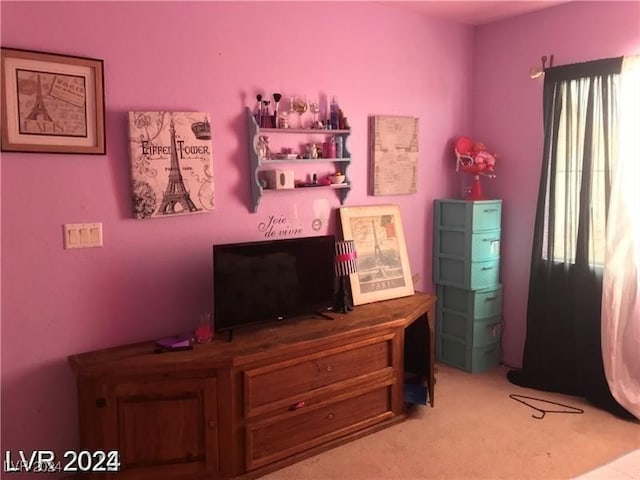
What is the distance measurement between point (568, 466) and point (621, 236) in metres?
1.31

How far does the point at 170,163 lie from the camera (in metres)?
2.67

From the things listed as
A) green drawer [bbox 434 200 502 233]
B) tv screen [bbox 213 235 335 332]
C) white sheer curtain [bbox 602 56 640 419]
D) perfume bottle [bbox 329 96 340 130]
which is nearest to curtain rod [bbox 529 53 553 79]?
white sheer curtain [bbox 602 56 640 419]

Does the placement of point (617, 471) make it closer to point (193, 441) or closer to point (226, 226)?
point (193, 441)

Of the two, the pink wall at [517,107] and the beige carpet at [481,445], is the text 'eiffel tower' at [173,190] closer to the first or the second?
the beige carpet at [481,445]

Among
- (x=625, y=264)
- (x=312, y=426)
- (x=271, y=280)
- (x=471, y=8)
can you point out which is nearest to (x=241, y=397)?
(x=312, y=426)

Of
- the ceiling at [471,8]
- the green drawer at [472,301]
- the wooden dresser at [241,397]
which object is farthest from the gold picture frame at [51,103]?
the green drawer at [472,301]

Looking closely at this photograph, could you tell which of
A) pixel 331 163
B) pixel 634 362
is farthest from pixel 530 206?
pixel 331 163

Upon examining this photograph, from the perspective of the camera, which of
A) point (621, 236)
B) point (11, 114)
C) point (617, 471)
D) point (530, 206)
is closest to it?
point (11, 114)

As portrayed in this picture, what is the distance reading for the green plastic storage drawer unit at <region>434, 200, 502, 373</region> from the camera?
3.73 metres

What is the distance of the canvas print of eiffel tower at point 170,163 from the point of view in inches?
101

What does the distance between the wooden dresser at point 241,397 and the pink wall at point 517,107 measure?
1325 mm

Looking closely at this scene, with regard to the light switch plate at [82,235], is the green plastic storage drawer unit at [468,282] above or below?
below

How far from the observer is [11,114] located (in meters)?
2.26

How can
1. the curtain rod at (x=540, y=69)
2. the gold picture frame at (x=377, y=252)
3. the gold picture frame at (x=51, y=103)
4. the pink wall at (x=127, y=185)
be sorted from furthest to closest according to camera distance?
the curtain rod at (x=540, y=69) → the gold picture frame at (x=377, y=252) → the pink wall at (x=127, y=185) → the gold picture frame at (x=51, y=103)
